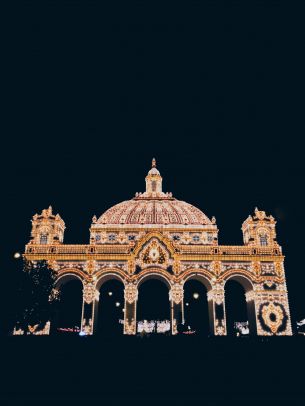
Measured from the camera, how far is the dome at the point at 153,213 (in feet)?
178

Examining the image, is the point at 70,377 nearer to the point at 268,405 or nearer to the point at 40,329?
the point at 268,405

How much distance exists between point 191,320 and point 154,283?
24.7ft

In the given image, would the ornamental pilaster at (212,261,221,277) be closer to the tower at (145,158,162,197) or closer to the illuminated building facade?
the illuminated building facade

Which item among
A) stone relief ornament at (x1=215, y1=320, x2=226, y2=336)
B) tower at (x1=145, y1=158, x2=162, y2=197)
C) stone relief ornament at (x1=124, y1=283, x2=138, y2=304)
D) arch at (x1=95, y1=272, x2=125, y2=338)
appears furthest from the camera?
tower at (x1=145, y1=158, x2=162, y2=197)

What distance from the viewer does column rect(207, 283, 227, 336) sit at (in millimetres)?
42625

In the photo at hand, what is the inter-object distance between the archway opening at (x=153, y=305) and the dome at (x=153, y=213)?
360 inches

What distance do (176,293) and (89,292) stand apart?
10606 millimetres

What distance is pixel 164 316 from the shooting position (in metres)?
51.6

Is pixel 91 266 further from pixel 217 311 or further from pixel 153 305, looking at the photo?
pixel 217 311

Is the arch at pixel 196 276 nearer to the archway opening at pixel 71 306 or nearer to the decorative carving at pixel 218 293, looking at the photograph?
the decorative carving at pixel 218 293

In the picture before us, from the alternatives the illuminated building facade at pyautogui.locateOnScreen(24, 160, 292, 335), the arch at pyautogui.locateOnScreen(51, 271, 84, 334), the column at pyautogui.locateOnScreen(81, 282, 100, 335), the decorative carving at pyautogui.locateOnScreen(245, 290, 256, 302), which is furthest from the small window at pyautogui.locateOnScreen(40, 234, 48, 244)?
the decorative carving at pyautogui.locateOnScreen(245, 290, 256, 302)

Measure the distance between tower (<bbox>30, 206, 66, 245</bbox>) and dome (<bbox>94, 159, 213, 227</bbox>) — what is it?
7.38 meters

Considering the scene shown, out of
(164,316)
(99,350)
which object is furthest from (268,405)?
(164,316)

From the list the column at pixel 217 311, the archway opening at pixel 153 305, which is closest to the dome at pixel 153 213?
the archway opening at pixel 153 305
